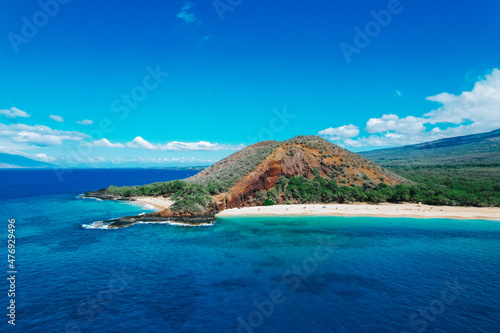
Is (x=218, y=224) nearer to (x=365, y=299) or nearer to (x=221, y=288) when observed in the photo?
(x=221, y=288)

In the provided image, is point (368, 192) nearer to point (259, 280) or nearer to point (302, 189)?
point (302, 189)

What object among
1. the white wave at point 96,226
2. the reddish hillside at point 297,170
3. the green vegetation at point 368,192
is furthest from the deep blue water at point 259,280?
the reddish hillside at point 297,170

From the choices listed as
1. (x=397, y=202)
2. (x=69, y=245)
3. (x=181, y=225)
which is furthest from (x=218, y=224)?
(x=397, y=202)

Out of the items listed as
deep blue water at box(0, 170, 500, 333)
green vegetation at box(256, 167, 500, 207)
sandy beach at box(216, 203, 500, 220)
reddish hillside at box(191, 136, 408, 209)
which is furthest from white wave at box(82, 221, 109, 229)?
green vegetation at box(256, 167, 500, 207)

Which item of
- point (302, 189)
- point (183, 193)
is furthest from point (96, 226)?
point (302, 189)

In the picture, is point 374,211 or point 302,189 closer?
point 374,211

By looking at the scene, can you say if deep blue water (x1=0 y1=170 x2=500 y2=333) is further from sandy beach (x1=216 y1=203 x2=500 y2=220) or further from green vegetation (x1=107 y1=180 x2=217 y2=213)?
green vegetation (x1=107 y1=180 x2=217 y2=213)

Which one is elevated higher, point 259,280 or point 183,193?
point 183,193
